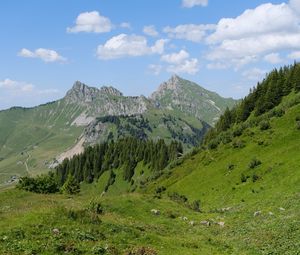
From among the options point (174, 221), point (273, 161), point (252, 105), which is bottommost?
point (174, 221)

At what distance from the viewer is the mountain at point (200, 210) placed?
82.7 feet

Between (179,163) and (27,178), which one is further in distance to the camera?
(179,163)

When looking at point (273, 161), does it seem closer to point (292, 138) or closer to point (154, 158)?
point (292, 138)

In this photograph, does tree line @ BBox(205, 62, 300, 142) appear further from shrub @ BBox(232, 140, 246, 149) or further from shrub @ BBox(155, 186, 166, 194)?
shrub @ BBox(155, 186, 166, 194)

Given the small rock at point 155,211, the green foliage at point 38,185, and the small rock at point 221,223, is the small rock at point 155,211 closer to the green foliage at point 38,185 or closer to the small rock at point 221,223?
the small rock at point 221,223

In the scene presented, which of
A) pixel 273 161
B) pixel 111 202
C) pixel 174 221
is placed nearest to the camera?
pixel 174 221

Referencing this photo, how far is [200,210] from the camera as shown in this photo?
53.5 meters

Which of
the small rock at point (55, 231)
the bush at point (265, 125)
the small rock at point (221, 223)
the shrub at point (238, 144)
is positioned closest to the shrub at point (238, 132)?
the shrub at point (238, 144)

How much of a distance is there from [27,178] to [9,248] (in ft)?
179

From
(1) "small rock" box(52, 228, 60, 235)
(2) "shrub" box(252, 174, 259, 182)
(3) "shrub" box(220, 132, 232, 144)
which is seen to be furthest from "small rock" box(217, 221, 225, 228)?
(3) "shrub" box(220, 132, 232, 144)

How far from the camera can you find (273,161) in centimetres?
6562

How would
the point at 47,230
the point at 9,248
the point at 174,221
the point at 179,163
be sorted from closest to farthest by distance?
the point at 9,248
the point at 47,230
the point at 174,221
the point at 179,163

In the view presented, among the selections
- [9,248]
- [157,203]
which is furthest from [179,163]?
[9,248]

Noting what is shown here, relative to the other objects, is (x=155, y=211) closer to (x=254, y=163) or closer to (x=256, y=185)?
(x=256, y=185)
